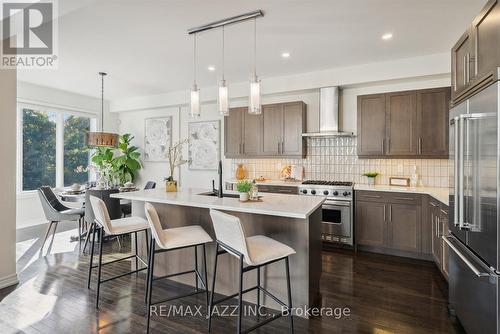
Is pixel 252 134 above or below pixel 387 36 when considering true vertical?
below

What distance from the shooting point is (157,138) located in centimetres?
679

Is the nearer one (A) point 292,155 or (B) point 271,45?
(B) point 271,45

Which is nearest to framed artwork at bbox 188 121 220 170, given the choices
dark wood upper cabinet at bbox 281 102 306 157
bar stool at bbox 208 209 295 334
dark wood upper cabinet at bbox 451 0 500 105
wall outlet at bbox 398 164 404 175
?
dark wood upper cabinet at bbox 281 102 306 157

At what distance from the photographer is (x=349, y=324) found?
2.28m

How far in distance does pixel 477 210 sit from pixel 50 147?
727 cm

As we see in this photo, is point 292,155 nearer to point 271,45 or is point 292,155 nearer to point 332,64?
point 332,64

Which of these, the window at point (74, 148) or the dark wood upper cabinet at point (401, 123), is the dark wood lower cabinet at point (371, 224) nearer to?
the dark wood upper cabinet at point (401, 123)

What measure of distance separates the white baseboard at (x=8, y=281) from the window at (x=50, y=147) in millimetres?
3323

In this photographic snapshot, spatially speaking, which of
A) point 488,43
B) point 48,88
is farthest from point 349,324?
point 48,88

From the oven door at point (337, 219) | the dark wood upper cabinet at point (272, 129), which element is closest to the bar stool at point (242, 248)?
the oven door at point (337, 219)

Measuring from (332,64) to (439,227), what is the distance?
2.73 metres

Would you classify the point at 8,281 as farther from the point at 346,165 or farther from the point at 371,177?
the point at 371,177

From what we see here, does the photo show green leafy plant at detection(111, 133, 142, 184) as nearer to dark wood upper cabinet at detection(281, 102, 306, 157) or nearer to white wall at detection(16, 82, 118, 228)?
white wall at detection(16, 82, 118, 228)

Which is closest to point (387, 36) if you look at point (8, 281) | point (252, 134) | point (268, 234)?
point (252, 134)
